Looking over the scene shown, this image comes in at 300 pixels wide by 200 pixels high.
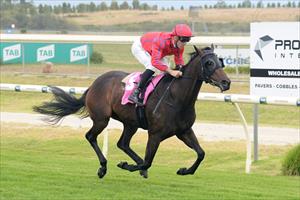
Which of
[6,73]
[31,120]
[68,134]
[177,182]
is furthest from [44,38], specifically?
[177,182]

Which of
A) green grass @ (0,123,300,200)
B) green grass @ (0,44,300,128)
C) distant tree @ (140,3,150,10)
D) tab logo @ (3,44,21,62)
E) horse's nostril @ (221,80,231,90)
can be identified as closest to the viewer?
horse's nostril @ (221,80,231,90)

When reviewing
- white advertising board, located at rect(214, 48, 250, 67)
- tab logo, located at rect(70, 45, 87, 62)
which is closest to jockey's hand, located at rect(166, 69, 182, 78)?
white advertising board, located at rect(214, 48, 250, 67)

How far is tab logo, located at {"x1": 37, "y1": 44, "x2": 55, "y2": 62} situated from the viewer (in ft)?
82.6

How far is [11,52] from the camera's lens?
25.6 m

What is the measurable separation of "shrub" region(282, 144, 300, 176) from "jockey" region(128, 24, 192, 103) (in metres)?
2.73

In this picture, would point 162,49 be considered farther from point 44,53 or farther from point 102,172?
point 44,53

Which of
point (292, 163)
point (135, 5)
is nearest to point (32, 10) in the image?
point (135, 5)

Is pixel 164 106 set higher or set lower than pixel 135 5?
lower

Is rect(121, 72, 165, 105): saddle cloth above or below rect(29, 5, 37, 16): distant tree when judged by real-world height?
below

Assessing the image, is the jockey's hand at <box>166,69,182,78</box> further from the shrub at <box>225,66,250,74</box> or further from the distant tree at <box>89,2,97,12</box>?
the distant tree at <box>89,2,97,12</box>

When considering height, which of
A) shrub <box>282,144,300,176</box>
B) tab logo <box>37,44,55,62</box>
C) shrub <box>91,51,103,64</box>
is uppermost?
tab logo <box>37,44,55,62</box>

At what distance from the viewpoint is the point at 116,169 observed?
9.19 metres

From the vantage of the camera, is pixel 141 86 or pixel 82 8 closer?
pixel 141 86

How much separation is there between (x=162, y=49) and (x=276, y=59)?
3.54 metres
